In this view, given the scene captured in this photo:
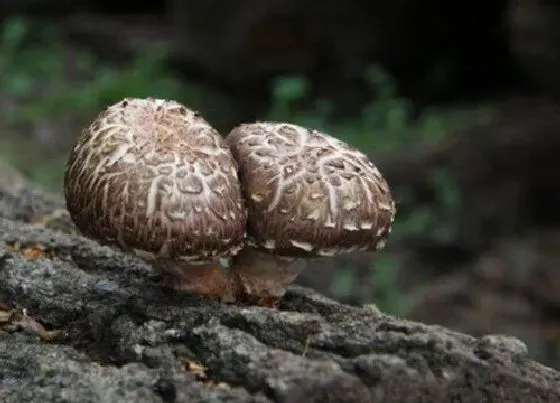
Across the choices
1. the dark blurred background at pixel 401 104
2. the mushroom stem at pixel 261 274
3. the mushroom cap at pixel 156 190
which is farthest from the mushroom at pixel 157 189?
the dark blurred background at pixel 401 104

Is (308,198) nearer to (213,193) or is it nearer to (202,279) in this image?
(213,193)

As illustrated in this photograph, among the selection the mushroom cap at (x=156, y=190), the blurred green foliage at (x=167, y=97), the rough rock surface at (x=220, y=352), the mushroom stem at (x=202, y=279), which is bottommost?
the rough rock surface at (x=220, y=352)

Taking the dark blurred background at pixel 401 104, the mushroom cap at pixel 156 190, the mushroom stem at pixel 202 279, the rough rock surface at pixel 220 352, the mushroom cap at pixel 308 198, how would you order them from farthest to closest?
the dark blurred background at pixel 401 104, the mushroom stem at pixel 202 279, the mushroom cap at pixel 308 198, the mushroom cap at pixel 156 190, the rough rock surface at pixel 220 352

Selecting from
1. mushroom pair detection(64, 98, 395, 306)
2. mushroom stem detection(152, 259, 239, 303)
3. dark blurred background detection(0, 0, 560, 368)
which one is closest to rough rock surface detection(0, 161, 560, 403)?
mushroom stem detection(152, 259, 239, 303)

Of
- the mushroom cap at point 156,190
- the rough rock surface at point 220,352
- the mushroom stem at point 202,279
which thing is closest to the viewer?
the rough rock surface at point 220,352

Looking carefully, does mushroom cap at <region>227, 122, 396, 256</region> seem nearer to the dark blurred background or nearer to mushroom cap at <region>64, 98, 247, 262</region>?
mushroom cap at <region>64, 98, 247, 262</region>

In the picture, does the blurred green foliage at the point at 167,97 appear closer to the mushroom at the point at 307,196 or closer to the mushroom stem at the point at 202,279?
the mushroom stem at the point at 202,279

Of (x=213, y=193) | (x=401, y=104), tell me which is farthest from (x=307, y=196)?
(x=401, y=104)
